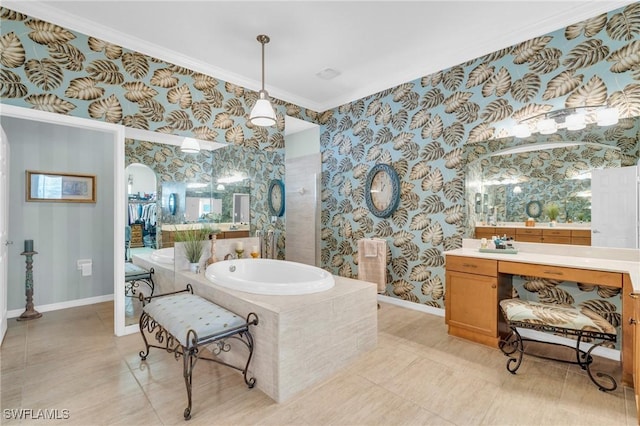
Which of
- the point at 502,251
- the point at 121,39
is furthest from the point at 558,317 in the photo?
the point at 121,39

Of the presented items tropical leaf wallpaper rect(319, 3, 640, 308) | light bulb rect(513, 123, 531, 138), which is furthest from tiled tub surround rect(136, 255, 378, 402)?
light bulb rect(513, 123, 531, 138)

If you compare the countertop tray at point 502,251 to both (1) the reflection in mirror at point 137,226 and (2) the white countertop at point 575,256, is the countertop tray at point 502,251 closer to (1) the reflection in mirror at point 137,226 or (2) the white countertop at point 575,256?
(2) the white countertop at point 575,256

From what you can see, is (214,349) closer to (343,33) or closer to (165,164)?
(165,164)

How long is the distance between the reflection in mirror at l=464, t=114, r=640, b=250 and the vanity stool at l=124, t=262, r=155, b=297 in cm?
353

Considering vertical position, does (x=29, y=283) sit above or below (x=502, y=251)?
below

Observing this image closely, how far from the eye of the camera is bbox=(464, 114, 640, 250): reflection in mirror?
2.54 meters

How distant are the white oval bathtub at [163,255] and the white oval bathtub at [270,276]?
1.93 ft

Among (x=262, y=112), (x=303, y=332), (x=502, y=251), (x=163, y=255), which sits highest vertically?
(x=262, y=112)

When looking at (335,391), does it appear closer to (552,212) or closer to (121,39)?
(552,212)

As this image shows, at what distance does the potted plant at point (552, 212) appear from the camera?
9.23 feet

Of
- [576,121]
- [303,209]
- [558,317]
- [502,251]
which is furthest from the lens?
[303,209]

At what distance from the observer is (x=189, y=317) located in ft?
6.90

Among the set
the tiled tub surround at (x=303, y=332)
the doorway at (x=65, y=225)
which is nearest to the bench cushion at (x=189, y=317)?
the tiled tub surround at (x=303, y=332)

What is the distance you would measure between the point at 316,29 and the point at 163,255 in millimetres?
2792
